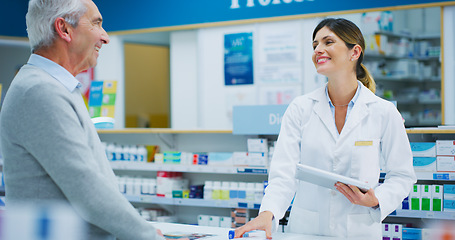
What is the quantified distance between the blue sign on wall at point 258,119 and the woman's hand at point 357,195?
7.32 ft

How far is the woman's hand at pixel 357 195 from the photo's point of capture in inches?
88.4

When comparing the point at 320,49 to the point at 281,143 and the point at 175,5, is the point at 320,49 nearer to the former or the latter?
the point at 281,143

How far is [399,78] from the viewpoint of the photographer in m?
9.18

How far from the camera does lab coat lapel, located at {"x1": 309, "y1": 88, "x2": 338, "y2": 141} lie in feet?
8.16

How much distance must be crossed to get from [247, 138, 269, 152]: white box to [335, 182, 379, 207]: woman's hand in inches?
94.3

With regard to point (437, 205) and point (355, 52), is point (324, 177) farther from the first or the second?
point (437, 205)

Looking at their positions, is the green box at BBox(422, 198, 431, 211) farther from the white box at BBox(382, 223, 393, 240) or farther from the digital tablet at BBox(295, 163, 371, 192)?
the digital tablet at BBox(295, 163, 371, 192)

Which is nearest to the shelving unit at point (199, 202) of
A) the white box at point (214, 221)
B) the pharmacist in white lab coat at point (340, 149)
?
the white box at point (214, 221)

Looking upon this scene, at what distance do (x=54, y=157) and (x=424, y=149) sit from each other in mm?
3253

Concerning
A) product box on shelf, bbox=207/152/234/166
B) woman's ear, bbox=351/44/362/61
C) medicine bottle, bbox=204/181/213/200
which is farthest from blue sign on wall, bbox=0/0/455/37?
woman's ear, bbox=351/44/362/61

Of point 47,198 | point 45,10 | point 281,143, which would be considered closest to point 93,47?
point 45,10

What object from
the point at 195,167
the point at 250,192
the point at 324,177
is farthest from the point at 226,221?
the point at 324,177

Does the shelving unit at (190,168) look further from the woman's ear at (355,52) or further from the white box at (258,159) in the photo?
the woman's ear at (355,52)

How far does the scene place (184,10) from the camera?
7.56m
